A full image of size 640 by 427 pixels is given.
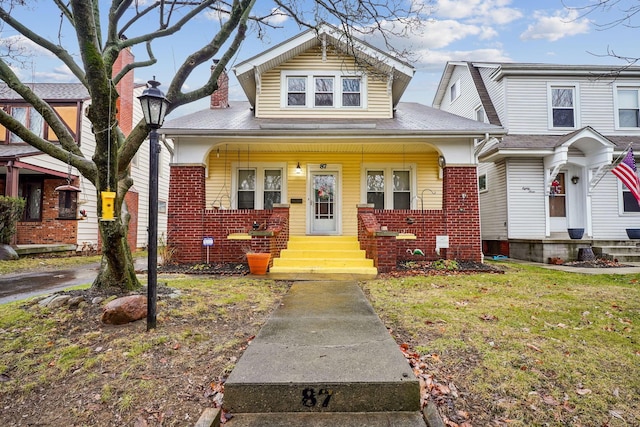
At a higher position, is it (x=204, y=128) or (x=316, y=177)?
(x=204, y=128)

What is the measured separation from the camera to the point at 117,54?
4.89 m

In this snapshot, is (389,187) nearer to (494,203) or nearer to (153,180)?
(494,203)

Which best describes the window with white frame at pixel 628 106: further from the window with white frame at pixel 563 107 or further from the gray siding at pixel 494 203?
the gray siding at pixel 494 203

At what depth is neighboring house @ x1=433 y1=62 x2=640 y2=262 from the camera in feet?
35.4

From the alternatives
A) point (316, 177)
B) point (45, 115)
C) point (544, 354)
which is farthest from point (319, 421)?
point (316, 177)

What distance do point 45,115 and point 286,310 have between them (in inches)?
167

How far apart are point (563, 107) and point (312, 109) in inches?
350

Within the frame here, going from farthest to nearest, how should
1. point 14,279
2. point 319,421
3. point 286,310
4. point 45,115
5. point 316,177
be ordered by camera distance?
point 316,177 → point 14,279 → point 45,115 → point 286,310 → point 319,421

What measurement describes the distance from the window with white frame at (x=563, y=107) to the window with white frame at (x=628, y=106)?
1674 mm

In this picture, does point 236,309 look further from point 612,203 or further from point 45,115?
point 612,203

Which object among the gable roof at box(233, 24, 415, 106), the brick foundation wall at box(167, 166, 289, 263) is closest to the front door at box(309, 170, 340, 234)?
the brick foundation wall at box(167, 166, 289, 263)

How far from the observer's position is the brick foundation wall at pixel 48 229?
477 inches

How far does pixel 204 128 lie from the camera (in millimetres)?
8336

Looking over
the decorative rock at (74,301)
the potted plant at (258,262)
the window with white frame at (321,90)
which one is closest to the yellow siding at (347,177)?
the window with white frame at (321,90)
